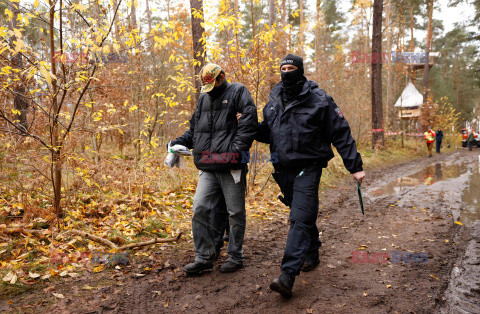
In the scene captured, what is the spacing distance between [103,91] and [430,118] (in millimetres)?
24693

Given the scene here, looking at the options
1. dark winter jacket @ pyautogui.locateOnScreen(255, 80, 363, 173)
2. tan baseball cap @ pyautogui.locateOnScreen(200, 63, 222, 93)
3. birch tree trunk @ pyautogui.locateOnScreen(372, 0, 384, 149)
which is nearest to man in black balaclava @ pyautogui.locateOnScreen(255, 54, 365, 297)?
dark winter jacket @ pyautogui.locateOnScreen(255, 80, 363, 173)

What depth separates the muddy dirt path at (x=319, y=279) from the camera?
2.89 metres

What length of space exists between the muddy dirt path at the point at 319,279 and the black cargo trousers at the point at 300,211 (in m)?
0.37

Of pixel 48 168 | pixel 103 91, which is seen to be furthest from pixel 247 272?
pixel 103 91

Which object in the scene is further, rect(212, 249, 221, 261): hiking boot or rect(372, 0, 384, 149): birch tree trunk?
rect(372, 0, 384, 149): birch tree trunk

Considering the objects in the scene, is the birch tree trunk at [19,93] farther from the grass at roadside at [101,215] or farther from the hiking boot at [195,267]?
the hiking boot at [195,267]

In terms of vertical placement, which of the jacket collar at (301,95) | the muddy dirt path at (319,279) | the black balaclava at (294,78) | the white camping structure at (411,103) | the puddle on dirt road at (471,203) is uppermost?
the white camping structure at (411,103)

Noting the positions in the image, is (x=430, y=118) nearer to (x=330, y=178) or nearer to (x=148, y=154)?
(x=330, y=178)

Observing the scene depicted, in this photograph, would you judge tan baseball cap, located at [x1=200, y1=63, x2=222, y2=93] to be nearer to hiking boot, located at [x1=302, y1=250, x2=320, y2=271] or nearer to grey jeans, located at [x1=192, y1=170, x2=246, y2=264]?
grey jeans, located at [x1=192, y1=170, x2=246, y2=264]

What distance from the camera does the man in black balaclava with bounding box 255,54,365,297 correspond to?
3.15 m

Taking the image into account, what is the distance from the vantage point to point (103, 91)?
8.64m

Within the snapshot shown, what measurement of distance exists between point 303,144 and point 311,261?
1.47 metres

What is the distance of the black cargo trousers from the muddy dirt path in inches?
14.5

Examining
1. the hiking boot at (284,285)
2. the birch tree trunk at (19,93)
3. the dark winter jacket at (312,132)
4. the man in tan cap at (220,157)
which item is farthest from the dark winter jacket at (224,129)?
the birch tree trunk at (19,93)
